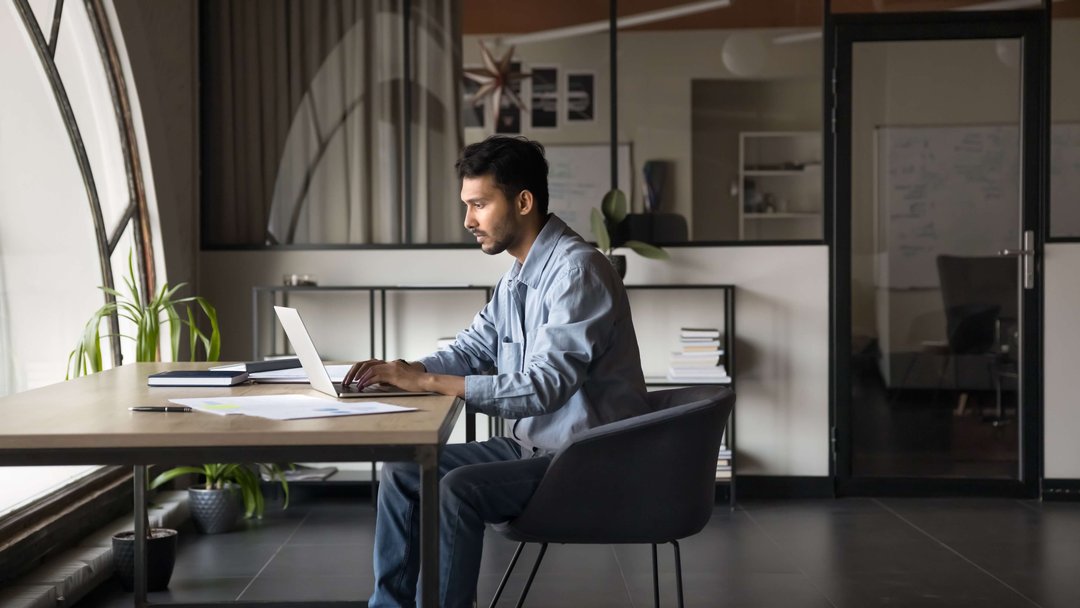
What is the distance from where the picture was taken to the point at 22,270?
12.6 feet

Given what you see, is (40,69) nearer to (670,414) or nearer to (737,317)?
(670,414)

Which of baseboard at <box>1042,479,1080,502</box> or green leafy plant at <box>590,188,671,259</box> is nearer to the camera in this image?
green leafy plant at <box>590,188,671,259</box>

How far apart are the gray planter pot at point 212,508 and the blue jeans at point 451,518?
7.09ft

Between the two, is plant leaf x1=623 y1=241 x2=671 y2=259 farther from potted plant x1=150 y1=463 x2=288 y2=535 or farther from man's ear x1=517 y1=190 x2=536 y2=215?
man's ear x1=517 y1=190 x2=536 y2=215

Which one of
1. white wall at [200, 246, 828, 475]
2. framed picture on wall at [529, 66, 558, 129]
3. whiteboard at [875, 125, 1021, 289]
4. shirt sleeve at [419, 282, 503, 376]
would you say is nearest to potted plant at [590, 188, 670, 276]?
white wall at [200, 246, 828, 475]

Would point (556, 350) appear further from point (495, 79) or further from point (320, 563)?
point (495, 79)

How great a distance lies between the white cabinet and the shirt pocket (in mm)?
2682

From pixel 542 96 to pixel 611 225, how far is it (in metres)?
0.74

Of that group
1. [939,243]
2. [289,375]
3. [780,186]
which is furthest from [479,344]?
[939,243]

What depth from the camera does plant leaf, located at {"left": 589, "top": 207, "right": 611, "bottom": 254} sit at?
5270mm

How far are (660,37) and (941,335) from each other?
1.93 metres

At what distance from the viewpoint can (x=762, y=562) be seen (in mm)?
4328

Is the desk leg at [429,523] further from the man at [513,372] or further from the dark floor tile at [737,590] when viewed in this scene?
the dark floor tile at [737,590]

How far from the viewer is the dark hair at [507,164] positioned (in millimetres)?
2922
